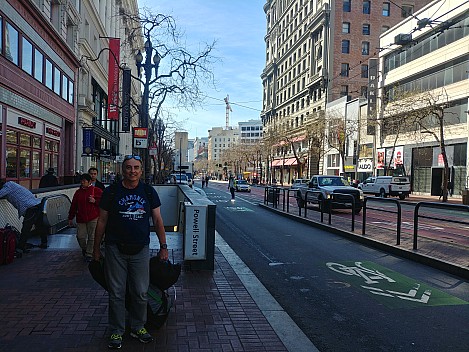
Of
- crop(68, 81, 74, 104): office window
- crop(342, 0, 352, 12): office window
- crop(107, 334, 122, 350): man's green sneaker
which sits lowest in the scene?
crop(107, 334, 122, 350): man's green sneaker

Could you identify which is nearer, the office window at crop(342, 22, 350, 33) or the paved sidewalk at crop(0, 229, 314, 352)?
the paved sidewalk at crop(0, 229, 314, 352)

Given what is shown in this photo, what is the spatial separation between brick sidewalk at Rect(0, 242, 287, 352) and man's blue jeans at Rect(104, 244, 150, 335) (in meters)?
0.24

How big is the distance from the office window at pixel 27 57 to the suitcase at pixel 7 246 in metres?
13.5

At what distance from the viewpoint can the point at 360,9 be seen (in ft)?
223

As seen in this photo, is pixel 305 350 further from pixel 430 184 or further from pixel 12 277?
pixel 430 184

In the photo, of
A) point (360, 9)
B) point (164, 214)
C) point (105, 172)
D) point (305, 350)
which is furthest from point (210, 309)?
point (360, 9)

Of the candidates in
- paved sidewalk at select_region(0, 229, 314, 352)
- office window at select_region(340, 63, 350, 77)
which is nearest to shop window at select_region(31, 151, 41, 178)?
paved sidewalk at select_region(0, 229, 314, 352)

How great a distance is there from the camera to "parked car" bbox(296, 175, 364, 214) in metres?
17.0

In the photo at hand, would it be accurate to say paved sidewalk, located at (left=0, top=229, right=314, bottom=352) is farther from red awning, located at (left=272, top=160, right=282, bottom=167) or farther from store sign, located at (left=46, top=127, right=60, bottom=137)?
red awning, located at (left=272, top=160, right=282, bottom=167)

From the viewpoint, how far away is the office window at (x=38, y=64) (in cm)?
2038

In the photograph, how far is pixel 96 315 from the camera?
491cm

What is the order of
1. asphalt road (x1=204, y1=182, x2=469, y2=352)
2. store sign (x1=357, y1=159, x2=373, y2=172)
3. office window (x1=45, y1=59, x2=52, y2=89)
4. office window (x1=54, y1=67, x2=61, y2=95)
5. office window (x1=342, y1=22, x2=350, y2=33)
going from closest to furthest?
asphalt road (x1=204, y1=182, x2=469, y2=352) → office window (x1=45, y1=59, x2=52, y2=89) → office window (x1=54, y1=67, x2=61, y2=95) → store sign (x1=357, y1=159, x2=373, y2=172) → office window (x1=342, y1=22, x2=350, y2=33)

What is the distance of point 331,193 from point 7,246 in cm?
1177

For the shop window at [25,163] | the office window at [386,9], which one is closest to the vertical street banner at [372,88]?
the office window at [386,9]
